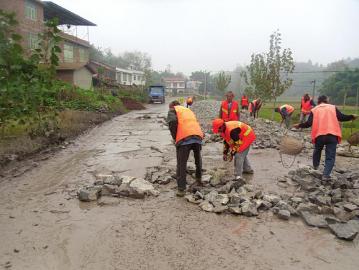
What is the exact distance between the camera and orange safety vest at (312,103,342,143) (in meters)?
6.28

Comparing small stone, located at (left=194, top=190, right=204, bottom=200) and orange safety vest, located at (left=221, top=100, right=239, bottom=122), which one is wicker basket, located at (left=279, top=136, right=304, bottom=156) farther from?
orange safety vest, located at (left=221, top=100, right=239, bottom=122)

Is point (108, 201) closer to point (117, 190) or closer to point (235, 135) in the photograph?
point (117, 190)

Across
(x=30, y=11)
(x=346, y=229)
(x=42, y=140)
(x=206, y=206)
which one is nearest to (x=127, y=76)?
(x=30, y=11)

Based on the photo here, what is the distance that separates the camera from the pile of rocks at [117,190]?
570 cm

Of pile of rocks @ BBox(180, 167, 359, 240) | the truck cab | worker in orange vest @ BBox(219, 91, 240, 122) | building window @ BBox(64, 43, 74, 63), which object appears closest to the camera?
pile of rocks @ BBox(180, 167, 359, 240)

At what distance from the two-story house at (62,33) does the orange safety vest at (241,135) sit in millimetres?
18585

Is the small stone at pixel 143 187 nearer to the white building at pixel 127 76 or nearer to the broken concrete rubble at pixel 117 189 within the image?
the broken concrete rubble at pixel 117 189

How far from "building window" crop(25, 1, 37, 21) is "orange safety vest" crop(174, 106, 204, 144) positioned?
25.2m

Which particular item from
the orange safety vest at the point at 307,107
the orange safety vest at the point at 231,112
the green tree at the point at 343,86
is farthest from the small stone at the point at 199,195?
the green tree at the point at 343,86

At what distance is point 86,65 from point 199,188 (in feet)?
96.8

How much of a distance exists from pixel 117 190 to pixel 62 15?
30497 millimetres

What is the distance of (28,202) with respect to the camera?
5.68 m

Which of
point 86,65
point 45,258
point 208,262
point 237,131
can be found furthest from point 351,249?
point 86,65

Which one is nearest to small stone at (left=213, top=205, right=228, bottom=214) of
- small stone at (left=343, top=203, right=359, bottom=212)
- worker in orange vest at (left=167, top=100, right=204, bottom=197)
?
worker in orange vest at (left=167, top=100, right=204, bottom=197)
